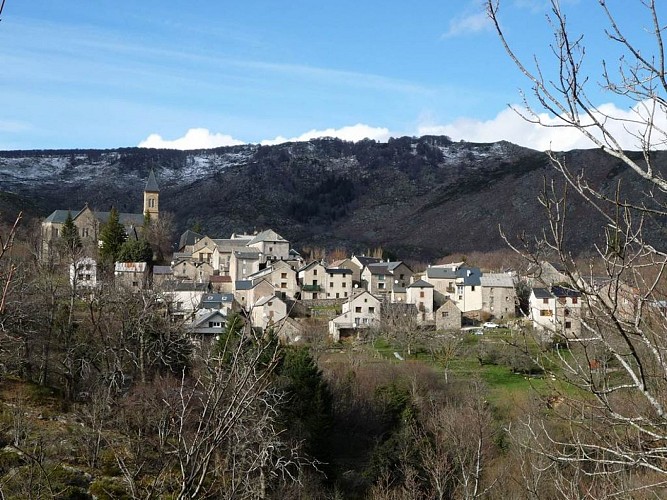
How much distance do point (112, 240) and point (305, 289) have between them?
44.3 ft

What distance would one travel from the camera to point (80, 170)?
190500 mm

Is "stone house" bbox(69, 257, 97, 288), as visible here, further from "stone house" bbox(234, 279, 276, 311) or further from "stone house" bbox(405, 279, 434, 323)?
"stone house" bbox(405, 279, 434, 323)

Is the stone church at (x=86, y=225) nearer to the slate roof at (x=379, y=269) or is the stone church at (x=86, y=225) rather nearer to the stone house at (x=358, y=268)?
the stone house at (x=358, y=268)

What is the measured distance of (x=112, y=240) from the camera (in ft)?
150

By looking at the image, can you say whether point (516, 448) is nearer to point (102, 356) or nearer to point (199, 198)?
point (102, 356)

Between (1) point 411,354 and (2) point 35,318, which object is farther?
(1) point 411,354

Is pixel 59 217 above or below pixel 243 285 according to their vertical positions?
above

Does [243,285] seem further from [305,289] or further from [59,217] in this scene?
[59,217]

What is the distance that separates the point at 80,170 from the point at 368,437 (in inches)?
7177

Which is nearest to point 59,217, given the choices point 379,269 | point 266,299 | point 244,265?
point 244,265

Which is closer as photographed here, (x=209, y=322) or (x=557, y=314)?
(x=557, y=314)

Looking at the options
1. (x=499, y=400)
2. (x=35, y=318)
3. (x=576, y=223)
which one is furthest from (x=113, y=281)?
(x=576, y=223)

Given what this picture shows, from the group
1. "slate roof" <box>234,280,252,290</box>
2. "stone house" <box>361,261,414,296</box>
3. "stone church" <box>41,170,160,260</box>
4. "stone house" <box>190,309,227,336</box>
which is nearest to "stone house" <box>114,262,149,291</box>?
"slate roof" <box>234,280,252,290</box>

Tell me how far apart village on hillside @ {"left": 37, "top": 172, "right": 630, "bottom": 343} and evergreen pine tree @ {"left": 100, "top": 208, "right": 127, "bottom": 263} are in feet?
4.01
